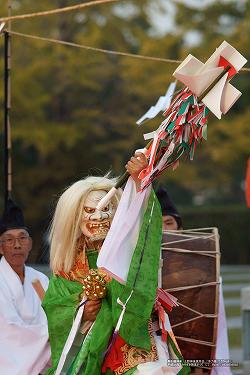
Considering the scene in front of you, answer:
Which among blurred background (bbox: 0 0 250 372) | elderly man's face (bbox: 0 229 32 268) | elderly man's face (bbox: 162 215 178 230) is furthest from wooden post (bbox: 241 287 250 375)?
blurred background (bbox: 0 0 250 372)

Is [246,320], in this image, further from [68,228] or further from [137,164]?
[137,164]

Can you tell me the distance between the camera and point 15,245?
7008 millimetres

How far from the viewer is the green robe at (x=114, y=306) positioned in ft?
15.6

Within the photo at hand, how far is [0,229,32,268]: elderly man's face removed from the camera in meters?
7.00

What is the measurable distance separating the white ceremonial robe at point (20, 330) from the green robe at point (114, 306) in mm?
1456

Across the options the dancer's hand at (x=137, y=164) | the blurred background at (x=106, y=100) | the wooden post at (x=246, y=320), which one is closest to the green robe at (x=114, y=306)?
the dancer's hand at (x=137, y=164)

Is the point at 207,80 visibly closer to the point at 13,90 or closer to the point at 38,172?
the point at 13,90

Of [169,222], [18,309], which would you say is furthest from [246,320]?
[18,309]

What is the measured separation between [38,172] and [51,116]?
55.1 inches

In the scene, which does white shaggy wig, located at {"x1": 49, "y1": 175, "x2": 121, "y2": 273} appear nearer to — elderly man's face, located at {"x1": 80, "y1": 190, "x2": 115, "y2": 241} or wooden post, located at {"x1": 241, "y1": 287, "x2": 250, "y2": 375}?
elderly man's face, located at {"x1": 80, "y1": 190, "x2": 115, "y2": 241}

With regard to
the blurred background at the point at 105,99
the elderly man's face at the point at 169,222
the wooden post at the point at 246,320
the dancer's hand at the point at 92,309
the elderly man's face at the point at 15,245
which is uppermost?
the blurred background at the point at 105,99

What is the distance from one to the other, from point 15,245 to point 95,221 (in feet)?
6.34

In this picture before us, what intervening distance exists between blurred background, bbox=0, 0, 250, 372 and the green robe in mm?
16423

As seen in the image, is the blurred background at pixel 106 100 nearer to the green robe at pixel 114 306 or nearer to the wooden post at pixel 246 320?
the wooden post at pixel 246 320
